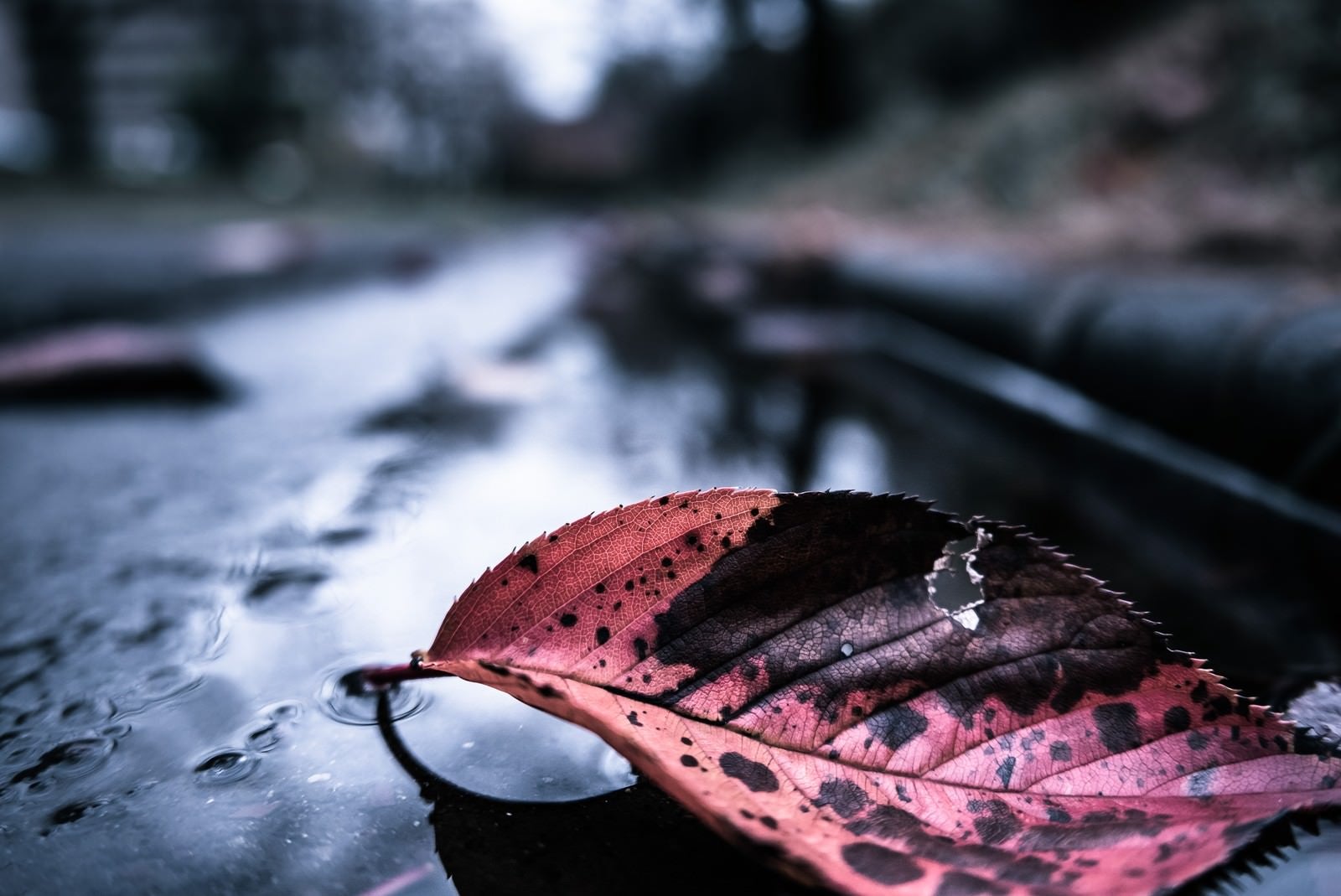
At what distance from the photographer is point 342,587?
699 millimetres


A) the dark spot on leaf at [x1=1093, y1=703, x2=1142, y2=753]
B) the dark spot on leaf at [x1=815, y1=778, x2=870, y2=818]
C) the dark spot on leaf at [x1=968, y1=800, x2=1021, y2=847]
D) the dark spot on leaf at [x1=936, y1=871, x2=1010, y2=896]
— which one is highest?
the dark spot on leaf at [x1=1093, y1=703, x2=1142, y2=753]

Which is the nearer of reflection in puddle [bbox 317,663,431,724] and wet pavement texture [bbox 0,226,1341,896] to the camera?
wet pavement texture [bbox 0,226,1341,896]

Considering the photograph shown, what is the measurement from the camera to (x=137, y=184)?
8.55m

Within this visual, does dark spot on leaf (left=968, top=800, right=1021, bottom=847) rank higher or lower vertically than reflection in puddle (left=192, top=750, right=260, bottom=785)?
lower

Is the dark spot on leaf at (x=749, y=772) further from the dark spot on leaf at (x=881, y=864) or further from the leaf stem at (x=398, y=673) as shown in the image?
the leaf stem at (x=398, y=673)

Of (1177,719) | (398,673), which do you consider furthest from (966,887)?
(398,673)

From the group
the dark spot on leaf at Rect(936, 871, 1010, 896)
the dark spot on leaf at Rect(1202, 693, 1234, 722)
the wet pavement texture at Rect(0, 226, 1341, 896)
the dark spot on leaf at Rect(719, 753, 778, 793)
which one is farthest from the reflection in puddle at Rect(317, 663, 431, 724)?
the dark spot on leaf at Rect(1202, 693, 1234, 722)

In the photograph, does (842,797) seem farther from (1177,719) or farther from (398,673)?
(398,673)

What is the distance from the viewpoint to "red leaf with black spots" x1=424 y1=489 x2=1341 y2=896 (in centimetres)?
38

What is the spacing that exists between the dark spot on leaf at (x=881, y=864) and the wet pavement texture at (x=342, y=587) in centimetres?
6

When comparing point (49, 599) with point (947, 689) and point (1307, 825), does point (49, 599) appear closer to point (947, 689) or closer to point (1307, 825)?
point (947, 689)

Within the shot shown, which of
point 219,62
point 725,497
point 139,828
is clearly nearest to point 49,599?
point 139,828

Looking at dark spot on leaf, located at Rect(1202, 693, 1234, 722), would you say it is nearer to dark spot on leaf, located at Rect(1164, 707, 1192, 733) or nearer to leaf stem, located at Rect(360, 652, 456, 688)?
dark spot on leaf, located at Rect(1164, 707, 1192, 733)

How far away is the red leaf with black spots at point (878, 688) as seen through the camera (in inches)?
15.1
